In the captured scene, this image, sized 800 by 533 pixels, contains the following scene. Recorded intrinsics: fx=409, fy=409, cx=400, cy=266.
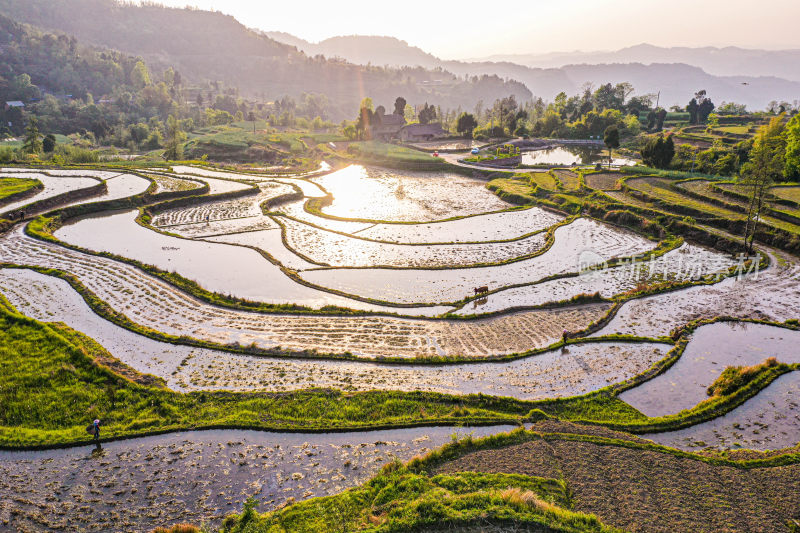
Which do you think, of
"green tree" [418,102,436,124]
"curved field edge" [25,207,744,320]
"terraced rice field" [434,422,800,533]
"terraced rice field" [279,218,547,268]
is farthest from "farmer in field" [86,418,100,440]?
"green tree" [418,102,436,124]

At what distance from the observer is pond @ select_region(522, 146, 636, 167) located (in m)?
55.9

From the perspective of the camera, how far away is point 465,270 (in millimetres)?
22906

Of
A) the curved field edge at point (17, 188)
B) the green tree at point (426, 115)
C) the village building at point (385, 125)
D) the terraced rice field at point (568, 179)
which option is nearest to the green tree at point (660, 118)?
the terraced rice field at point (568, 179)

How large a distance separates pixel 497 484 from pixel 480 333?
8023 mm

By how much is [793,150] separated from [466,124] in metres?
51.2

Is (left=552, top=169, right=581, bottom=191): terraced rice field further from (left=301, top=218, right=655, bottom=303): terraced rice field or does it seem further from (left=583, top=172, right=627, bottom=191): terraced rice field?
(left=301, top=218, right=655, bottom=303): terraced rice field

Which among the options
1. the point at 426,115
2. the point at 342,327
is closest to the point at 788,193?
the point at 342,327

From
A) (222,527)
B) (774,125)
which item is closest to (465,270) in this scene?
(222,527)

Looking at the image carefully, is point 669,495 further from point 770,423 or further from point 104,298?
point 104,298

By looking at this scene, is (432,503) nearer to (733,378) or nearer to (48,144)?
(733,378)

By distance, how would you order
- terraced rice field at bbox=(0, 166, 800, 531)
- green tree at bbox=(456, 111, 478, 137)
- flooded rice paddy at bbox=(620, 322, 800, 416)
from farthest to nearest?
1. green tree at bbox=(456, 111, 478, 137)
2. flooded rice paddy at bbox=(620, 322, 800, 416)
3. terraced rice field at bbox=(0, 166, 800, 531)

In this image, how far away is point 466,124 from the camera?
77188mm

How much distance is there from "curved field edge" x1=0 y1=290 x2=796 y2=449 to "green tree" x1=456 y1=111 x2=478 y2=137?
7023 cm

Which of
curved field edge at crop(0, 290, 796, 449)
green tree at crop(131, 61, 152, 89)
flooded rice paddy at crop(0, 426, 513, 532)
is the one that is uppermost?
green tree at crop(131, 61, 152, 89)
